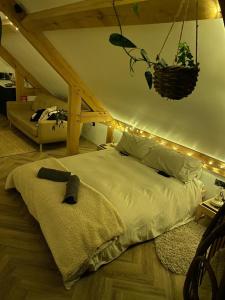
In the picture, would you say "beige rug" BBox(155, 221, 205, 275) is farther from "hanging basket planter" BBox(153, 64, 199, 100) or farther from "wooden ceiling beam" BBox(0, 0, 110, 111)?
"wooden ceiling beam" BBox(0, 0, 110, 111)

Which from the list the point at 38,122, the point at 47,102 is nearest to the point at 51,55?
the point at 38,122

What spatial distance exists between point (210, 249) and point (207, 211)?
1.93 metres

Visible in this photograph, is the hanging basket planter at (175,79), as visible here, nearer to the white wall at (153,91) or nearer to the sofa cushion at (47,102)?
the white wall at (153,91)

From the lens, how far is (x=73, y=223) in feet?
6.68

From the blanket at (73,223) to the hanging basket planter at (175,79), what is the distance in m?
1.20

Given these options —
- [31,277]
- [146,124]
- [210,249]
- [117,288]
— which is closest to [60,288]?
[31,277]

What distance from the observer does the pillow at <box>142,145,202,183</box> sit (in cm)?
286

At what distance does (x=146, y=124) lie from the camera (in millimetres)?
3615

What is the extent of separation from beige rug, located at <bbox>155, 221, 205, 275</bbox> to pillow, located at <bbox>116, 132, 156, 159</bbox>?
108 centimetres

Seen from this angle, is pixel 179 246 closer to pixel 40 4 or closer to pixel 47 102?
pixel 40 4

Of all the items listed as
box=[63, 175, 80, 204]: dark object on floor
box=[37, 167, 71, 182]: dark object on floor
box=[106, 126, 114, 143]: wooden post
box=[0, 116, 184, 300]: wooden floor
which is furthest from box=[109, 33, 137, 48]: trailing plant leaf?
box=[106, 126, 114, 143]: wooden post

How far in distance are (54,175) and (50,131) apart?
1943mm

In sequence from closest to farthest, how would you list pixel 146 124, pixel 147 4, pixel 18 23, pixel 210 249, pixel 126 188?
1. pixel 210 249
2. pixel 147 4
3. pixel 126 188
4. pixel 18 23
5. pixel 146 124

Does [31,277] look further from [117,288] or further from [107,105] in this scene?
[107,105]
